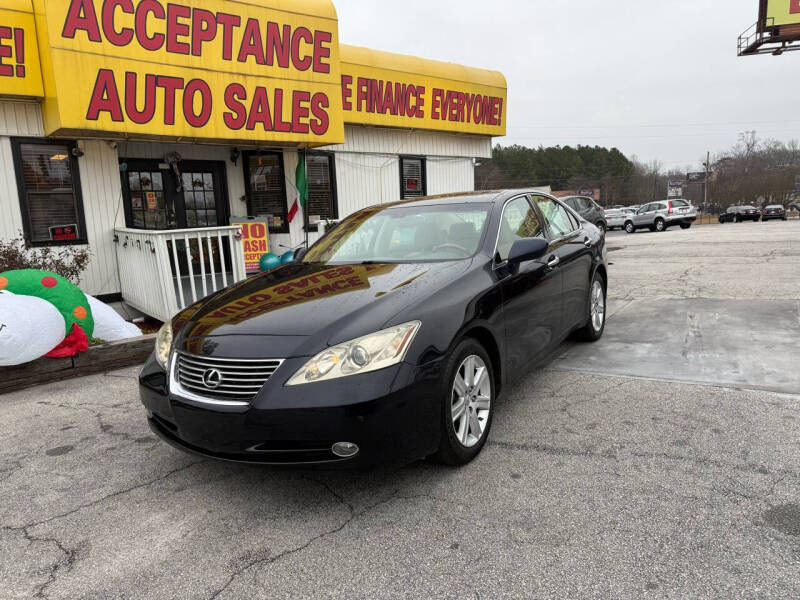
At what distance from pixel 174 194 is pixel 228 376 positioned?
765 centimetres

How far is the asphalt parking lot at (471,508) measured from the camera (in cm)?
223

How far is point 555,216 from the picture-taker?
5.08m

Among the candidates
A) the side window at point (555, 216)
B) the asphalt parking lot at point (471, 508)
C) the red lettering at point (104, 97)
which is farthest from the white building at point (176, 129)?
the side window at point (555, 216)

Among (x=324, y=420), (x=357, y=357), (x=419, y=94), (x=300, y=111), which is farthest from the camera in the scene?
(x=419, y=94)

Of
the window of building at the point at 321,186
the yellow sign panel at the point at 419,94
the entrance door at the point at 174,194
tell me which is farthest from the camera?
the window of building at the point at 321,186

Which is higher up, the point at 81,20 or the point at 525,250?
the point at 81,20

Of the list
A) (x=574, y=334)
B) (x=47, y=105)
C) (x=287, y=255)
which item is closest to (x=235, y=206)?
(x=287, y=255)

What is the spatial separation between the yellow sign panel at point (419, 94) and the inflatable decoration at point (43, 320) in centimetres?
649

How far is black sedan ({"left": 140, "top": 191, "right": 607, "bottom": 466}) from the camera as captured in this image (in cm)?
256

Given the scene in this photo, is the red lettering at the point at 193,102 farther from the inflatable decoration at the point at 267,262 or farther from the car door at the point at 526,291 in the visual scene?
the car door at the point at 526,291

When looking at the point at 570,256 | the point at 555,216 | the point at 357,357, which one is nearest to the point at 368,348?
the point at 357,357

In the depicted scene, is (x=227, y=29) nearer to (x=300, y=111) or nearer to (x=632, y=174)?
(x=300, y=111)

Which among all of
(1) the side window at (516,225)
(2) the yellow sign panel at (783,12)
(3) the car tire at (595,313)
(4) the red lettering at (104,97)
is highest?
(2) the yellow sign panel at (783,12)

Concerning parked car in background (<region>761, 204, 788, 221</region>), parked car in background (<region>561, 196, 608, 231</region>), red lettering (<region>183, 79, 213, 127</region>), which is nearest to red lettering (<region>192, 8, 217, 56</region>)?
red lettering (<region>183, 79, 213, 127</region>)
